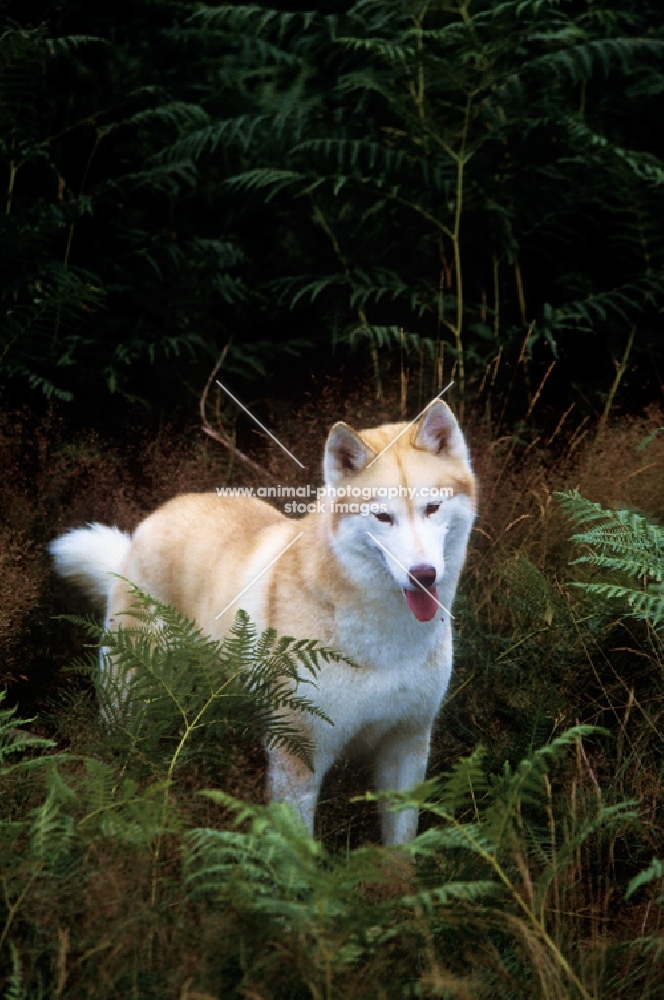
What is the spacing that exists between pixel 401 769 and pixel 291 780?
41 cm

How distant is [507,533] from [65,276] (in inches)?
96.6

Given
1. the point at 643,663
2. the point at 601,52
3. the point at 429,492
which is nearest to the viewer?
the point at 429,492

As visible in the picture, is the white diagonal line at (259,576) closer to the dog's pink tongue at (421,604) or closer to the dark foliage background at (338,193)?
the dog's pink tongue at (421,604)

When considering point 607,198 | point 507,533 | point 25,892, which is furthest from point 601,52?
point 25,892

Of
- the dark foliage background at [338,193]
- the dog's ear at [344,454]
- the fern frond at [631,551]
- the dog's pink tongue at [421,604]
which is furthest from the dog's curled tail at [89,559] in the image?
the fern frond at [631,551]

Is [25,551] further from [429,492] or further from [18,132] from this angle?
[18,132]

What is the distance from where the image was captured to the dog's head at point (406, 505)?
113 inches

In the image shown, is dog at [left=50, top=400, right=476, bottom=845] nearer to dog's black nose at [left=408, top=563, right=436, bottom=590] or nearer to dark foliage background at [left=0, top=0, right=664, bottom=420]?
dog's black nose at [left=408, top=563, right=436, bottom=590]

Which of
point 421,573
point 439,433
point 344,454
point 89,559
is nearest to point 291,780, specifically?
point 421,573

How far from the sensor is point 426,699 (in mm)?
3113

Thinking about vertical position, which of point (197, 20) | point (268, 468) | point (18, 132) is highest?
point (197, 20)

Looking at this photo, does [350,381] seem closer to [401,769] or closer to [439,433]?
[439,433]

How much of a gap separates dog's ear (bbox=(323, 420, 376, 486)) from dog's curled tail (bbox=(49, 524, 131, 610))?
127 centimetres

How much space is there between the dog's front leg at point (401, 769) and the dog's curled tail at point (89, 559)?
1.41m
